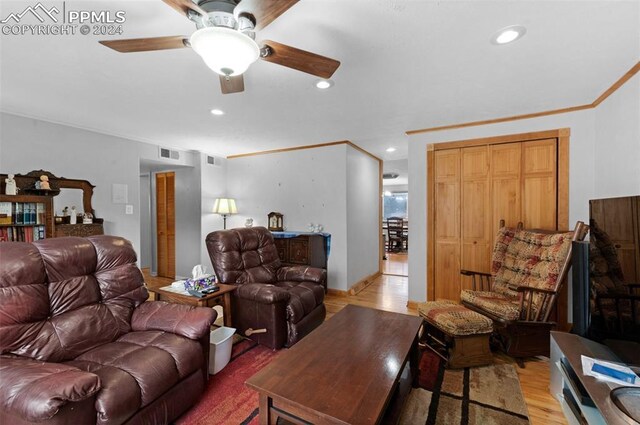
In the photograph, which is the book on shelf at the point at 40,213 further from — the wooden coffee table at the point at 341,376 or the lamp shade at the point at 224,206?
the wooden coffee table at the point at 341,376

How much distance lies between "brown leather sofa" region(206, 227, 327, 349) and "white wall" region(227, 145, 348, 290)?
1204 mm

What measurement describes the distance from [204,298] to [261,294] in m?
0.49

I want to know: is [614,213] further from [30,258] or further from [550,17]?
[30,258]

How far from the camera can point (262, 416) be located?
51.9 inches

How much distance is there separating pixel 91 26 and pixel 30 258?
143 centimetres

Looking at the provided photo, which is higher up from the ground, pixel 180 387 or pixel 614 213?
pixel 614 213

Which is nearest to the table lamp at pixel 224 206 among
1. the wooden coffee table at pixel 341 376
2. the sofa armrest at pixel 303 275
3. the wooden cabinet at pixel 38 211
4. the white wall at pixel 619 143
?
the wooden cabinet at pixel 38 211

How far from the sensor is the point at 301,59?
155 cm

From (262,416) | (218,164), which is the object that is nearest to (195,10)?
(262,416)

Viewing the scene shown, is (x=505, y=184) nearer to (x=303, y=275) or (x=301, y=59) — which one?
(x=303, y=275)

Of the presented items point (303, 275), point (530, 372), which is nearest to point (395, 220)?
point (303, 275)

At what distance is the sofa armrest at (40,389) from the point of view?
1.05 meters

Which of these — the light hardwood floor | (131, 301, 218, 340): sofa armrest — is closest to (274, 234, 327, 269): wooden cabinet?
the light hardwood floor

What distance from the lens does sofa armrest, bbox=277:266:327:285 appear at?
3.09m
